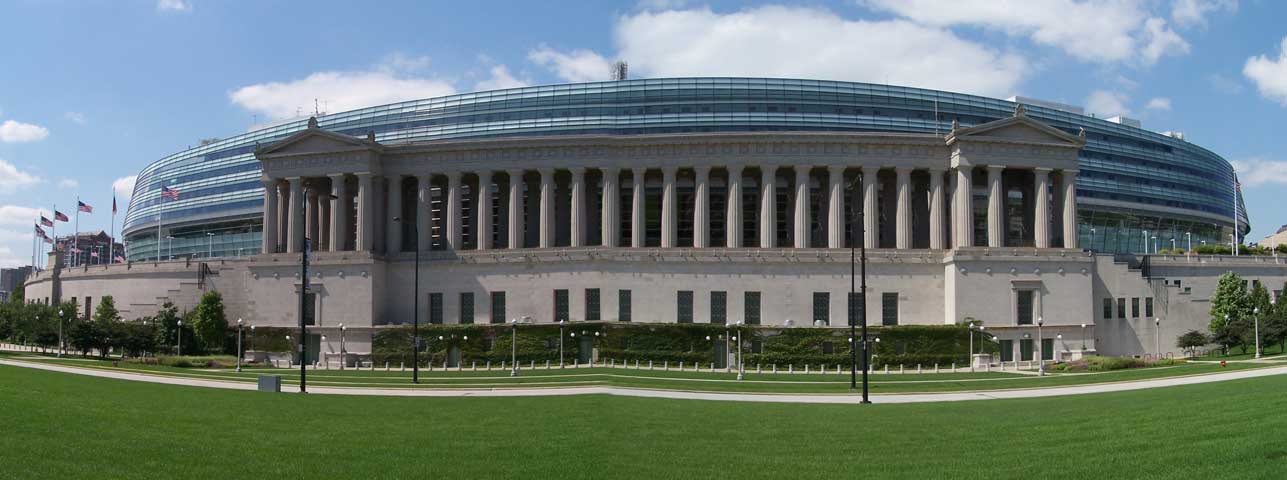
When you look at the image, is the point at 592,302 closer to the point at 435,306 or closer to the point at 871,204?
the point at 435,306

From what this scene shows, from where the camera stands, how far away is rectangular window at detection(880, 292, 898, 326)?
89.2 m

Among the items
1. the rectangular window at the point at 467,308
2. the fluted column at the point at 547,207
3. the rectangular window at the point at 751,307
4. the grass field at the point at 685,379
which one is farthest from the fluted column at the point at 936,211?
the rectangular window at the point at 467,308

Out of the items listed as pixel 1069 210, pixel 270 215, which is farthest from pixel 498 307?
pixel 1069 210

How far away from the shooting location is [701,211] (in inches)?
3639

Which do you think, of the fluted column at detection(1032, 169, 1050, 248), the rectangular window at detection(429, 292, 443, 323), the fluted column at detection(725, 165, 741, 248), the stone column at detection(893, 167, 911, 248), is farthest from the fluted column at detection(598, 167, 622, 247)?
the fluted column at detection(1032, 169, 1050, 248)

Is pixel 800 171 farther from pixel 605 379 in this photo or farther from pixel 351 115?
pixel 351 115

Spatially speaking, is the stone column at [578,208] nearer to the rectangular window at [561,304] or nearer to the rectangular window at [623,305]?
the rectangular window at [561,304]

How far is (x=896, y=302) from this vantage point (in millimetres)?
89625

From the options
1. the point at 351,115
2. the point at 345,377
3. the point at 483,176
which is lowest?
the point at 345,377

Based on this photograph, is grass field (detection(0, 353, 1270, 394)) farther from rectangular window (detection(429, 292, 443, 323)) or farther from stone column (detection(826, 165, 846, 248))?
stone column (detection(826, 165, 846, 248))

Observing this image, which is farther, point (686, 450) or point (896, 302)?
point (896, 302)

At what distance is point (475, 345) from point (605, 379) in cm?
2305

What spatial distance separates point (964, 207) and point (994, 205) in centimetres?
329

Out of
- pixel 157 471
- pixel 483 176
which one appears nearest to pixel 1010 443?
pixel 157 471
